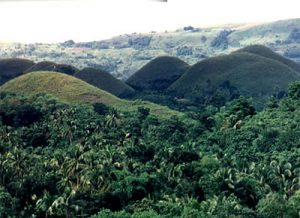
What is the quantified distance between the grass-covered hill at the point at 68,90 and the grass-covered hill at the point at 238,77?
20813 millimetres

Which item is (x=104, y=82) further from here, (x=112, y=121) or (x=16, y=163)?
(x=16, y=163)

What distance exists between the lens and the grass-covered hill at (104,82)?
124m

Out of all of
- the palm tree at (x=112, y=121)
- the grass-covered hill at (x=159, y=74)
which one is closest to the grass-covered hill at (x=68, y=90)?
the palm tree at (x=112, y=121)

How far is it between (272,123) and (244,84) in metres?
61.5

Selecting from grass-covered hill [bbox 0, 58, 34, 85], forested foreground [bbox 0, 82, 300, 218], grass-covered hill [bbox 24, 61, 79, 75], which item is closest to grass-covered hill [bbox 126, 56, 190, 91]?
grass-covered hill [bbox 24, 61, 79, 75]

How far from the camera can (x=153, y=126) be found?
68.7 meters

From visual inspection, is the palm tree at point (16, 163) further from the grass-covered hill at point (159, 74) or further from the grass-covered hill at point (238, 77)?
the grass-covered hill at point (159, 74)

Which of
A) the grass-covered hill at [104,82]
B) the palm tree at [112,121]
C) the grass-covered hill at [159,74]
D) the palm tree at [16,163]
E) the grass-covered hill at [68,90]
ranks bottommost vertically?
the grass-covered hill at [159,74]

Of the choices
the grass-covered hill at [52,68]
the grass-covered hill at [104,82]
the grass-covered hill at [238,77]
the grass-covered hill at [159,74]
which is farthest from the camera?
the grass-covered hill at [159,74]

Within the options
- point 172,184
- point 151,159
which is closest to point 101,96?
point 151,159

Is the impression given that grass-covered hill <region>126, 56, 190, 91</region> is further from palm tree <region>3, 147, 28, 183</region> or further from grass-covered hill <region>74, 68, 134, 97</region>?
palm tree <region>3, 147, 28, 183</region>

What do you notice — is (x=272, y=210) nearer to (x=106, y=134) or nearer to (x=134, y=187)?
(x=134, y=187)

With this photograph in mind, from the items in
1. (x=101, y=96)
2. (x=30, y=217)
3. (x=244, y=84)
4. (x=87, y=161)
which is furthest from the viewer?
(x=244, y=84)

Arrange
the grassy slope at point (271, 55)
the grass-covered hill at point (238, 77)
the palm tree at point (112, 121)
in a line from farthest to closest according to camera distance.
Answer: the grassy slope at point (271, 55) < the grass-covered hill at point (238, 77) < the palm tree at point (112, 121)
